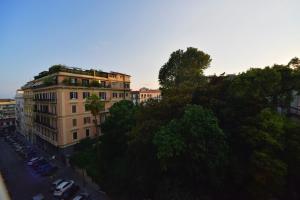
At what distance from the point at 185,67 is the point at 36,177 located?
3359cm

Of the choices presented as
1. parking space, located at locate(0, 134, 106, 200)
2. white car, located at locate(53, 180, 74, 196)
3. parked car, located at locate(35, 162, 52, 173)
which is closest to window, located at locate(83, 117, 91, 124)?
parking space, located at locate(0, 134, 106, 200)

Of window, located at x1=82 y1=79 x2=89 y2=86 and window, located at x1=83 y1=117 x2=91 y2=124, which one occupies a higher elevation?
window, located at x1=82 y1=79 x2=89 y2=86

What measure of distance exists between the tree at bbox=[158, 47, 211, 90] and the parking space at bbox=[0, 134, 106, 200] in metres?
24.4

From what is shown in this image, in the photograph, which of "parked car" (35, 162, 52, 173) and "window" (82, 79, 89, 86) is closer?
"parked car" (35, 162, 52, 173)

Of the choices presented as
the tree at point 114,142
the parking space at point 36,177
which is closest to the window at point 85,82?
the tree at point 114,142

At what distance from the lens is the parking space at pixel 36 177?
24.6 m

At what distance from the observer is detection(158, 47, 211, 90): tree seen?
40094 millimetres

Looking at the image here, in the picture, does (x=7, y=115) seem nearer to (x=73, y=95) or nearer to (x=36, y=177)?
(x=73, y=95)

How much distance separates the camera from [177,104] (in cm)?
2011

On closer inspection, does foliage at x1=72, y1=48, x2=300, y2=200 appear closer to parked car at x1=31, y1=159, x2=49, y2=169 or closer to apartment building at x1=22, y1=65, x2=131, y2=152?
apartment building at x1=22, y1=65, x2=131, y2=152

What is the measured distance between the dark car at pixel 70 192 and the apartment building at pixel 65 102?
467 inches

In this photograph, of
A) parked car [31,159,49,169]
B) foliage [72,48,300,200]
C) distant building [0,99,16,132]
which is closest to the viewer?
foliage [72,48,300,200]

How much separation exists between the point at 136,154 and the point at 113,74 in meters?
32.6

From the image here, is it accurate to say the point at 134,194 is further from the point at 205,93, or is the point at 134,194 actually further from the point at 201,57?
the point at 201,57
